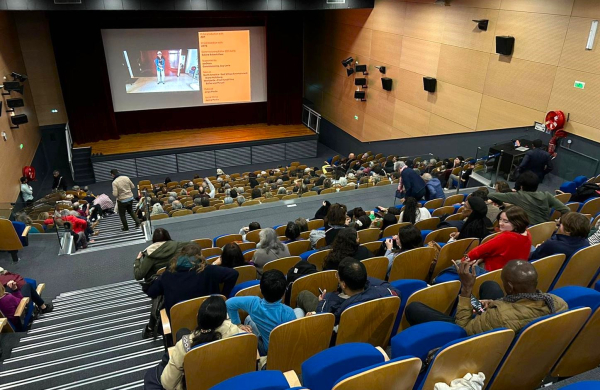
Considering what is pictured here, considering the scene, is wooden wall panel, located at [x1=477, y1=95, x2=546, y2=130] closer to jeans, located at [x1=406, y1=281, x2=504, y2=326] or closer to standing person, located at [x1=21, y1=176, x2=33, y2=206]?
jeans, located at [x1=406, y1=281, x2=504, y2=326]

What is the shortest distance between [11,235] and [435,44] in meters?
11.9

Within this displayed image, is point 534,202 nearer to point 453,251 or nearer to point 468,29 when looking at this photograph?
point 453,251

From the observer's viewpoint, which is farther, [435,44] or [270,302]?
[435,44]

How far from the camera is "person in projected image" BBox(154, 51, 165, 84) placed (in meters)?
16.9

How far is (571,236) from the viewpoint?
3660 mm

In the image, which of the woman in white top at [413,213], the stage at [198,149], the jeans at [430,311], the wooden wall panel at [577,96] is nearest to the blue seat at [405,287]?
the jeans at [430,311]

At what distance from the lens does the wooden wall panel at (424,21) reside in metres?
12.9

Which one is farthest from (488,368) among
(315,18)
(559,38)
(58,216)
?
(315,18)

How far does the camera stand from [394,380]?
6.66 ft

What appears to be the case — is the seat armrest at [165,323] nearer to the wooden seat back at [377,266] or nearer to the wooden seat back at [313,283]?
the wooden seat back at [313,283]

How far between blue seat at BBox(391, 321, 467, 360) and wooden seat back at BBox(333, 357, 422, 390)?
283 mm

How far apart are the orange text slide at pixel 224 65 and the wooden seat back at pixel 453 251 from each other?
15.4 meters

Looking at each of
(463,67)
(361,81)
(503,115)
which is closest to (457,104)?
(463,67)

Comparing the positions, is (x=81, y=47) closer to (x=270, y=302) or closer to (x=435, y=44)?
(x=435, y=44)
